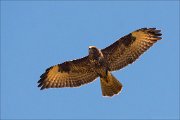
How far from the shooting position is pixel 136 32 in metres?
15.2

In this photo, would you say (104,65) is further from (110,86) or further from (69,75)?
(69,75)

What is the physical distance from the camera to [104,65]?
14.5 meters

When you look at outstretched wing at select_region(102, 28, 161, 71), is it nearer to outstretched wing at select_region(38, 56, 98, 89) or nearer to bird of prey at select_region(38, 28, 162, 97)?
bird of prey at select_region(38, 28, 162, 97)

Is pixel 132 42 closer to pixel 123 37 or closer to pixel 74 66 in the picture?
pixel 123 37

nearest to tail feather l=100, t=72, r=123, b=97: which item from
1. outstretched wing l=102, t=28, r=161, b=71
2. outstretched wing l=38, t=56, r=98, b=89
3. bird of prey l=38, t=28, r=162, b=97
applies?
bird of prey l=38, t=28, r=162, b=97

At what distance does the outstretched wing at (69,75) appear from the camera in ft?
49.4

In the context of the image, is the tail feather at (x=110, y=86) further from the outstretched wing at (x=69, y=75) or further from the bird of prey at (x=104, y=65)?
the outstretched wing at (x=69, y=75)

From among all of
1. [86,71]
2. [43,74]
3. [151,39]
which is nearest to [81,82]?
[86,71]

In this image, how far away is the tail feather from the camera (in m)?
14.3

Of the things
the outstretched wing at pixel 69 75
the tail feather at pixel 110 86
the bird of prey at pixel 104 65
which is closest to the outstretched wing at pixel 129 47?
the bird of prey at pixel 104 65

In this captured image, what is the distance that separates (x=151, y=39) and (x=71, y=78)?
9.35 ft

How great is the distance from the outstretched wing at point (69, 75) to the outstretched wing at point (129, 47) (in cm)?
71

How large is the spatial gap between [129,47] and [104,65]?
3.95ft

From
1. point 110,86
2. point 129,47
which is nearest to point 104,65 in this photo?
point 110,86
